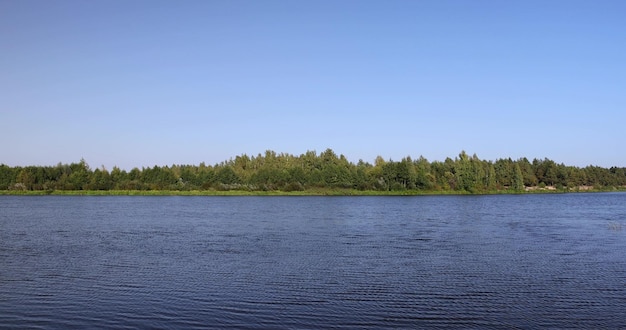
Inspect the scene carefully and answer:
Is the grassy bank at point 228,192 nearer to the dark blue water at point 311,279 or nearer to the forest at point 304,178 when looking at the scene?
the forest at point 304,178

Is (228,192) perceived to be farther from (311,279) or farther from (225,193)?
(311,279)

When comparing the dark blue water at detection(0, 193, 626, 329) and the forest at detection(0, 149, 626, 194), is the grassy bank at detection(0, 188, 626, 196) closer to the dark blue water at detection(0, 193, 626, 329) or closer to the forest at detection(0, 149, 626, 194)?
the forest at detection(0, 149, 626, 194)

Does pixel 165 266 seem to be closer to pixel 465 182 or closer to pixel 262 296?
pixel 262 296

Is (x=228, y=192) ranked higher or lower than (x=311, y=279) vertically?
higher

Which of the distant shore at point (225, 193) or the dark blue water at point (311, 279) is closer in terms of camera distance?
the dark blue water at point (311, 279)

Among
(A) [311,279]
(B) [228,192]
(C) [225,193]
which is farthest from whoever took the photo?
(B) [228,192]

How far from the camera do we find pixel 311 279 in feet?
78.7

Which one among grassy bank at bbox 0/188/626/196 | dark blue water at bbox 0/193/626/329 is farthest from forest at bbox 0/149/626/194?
dark blue water at bbox 0/193/626/329

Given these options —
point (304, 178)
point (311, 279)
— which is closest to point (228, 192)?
point (304, 178)

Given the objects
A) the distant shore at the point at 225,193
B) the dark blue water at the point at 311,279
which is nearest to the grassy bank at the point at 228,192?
the distant shore at the point at 225,193

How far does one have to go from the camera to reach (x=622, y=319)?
17844mm

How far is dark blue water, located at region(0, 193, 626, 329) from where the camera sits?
17797 mm

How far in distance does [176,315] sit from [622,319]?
14668mm

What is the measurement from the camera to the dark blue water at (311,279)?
58.4ft
